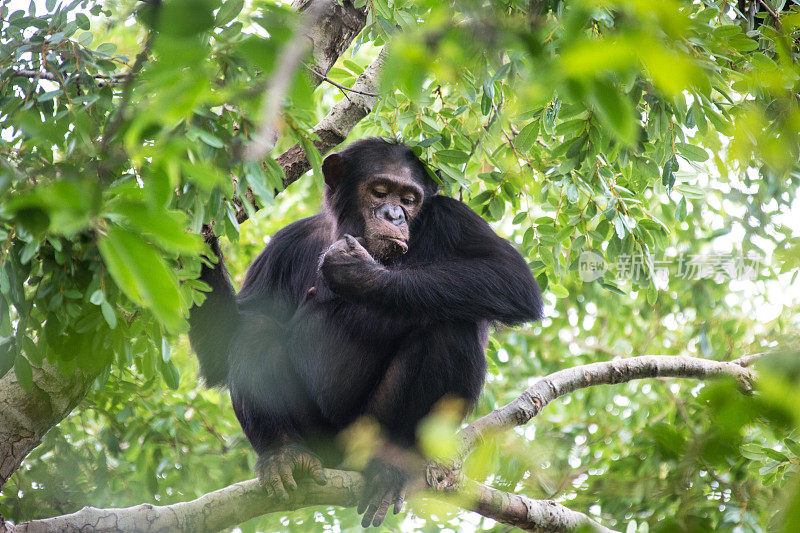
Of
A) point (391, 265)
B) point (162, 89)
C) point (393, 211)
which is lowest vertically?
point (391, 265)

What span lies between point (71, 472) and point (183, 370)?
6.38 feet

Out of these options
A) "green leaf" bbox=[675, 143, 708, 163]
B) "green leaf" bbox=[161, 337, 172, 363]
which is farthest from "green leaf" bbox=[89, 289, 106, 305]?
"green leaf" bbox=[675, 143, 708, 163]

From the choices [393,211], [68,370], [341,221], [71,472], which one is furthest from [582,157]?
[71,472]

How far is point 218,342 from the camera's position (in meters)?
4.63

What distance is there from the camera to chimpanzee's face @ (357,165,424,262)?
4.57 metres

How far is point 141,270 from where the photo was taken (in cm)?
113

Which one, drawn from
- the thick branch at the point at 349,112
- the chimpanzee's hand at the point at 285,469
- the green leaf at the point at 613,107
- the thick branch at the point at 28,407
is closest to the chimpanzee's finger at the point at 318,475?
the chimpanzee's hand at the point at 285,469

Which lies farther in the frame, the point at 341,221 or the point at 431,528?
the point at 341,221

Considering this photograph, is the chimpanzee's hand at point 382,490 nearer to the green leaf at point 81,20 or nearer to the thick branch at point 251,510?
the thick branch at point 251,510

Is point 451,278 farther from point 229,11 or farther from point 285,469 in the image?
point 229,11

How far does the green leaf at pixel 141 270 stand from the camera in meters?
1.12

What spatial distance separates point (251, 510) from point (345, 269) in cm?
144

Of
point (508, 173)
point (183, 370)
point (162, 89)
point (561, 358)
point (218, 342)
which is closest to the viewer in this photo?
point (162, 89)

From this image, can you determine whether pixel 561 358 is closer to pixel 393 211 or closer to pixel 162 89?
pixel 393 211
